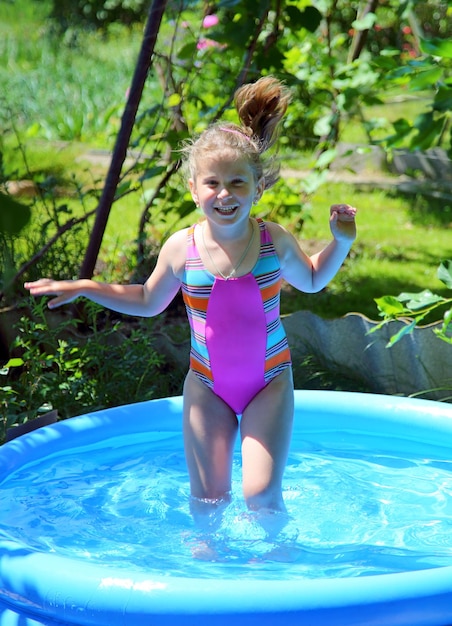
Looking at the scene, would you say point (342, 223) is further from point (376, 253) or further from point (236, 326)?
point (376, 253)

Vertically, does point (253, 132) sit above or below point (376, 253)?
above

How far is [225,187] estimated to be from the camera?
2621 millimetres

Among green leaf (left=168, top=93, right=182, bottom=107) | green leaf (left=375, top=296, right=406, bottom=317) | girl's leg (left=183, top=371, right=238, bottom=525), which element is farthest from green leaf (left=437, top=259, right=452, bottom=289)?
green leaf (left=168, top=93, right=182, bottom=107)

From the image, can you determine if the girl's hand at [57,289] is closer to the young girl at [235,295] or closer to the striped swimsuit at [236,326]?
the young girl at [235,295]

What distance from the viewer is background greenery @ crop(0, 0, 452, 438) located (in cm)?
355

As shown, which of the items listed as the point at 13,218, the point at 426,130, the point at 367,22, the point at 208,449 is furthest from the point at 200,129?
the point at 13,218

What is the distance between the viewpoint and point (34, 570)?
82.9 inches

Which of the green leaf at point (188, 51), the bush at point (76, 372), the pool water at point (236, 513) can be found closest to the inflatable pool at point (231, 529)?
the pool water at point (236, 513)

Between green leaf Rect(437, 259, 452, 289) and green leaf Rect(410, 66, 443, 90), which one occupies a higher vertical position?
green leaf Rect(410, 66, 443, 90)

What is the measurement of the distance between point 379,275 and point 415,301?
231 cm

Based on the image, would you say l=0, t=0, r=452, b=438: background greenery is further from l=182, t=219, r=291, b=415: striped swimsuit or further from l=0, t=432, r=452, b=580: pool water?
l=182, t=219, r=291, b=415: striped swimsuit

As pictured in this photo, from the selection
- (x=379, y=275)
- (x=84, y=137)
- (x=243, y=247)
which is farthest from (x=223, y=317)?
(x=84, y=137)

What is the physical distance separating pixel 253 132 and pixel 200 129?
175 cm

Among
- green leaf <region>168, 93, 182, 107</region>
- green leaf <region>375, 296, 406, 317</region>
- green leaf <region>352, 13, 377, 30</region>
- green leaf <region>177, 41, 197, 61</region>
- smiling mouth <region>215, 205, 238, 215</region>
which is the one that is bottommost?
green leaf <region>375, 296, 406, 317</region>
